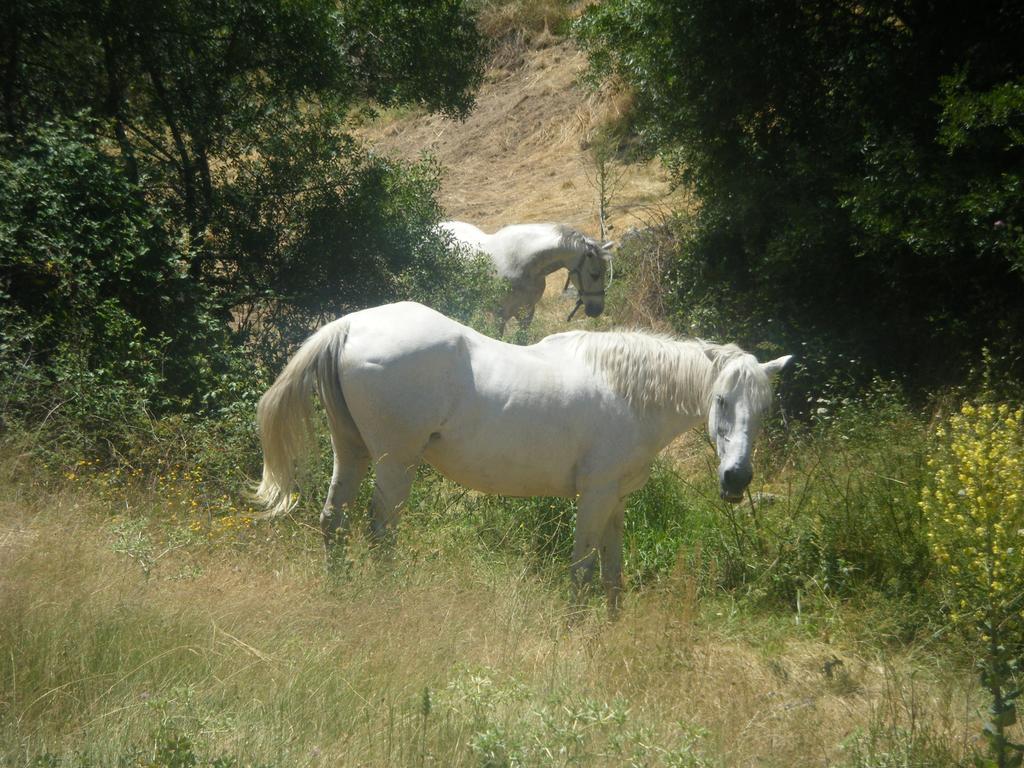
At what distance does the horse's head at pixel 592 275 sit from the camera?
12109 mm

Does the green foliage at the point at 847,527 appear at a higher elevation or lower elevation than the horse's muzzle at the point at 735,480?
lower

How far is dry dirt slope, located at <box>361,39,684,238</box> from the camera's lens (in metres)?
17.6

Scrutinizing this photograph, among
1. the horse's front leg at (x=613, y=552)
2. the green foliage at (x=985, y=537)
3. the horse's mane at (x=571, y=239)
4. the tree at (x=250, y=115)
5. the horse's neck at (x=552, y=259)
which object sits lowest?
the horse's front leg at (x=613, y=552)

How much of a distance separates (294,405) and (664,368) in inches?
81.4

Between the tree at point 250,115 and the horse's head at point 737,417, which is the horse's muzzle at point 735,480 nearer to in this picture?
the horse's head at point 737,417

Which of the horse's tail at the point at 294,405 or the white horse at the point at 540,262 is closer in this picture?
the horse's tail at the point at 294,405

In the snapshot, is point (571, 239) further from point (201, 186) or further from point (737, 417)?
point (737, 417)

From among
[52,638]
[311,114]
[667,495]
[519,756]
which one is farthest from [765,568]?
[311,114]

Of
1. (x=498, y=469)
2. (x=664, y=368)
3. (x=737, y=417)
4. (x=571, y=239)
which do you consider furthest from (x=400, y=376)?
(x=571, y=239)

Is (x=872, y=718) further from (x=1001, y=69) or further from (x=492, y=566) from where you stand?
(x=1001, y=69)

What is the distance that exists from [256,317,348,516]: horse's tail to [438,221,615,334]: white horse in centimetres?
690

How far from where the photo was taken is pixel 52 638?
11.8 ft

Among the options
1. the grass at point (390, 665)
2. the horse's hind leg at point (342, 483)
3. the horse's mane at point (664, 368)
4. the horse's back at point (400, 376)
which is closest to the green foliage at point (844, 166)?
the horse's mane at point (664, 368)

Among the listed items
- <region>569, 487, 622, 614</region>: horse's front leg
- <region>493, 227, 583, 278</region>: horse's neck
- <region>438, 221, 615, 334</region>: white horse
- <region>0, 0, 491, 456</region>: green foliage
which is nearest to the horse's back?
<region>569, 487, 622, 614</region>: horse's front leg
